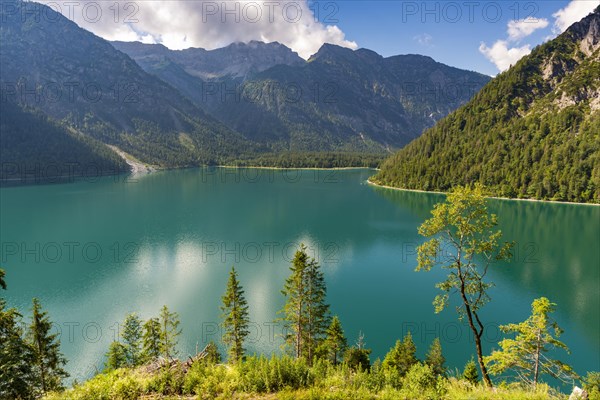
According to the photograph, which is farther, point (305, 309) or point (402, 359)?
point (305, 309)

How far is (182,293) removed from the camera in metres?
56.4

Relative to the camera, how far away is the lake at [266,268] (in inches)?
1741

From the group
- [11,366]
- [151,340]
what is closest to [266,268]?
[151,340]

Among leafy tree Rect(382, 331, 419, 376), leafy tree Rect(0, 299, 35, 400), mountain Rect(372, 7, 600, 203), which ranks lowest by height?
leafy tree Rect(382, 331, 419, 376)

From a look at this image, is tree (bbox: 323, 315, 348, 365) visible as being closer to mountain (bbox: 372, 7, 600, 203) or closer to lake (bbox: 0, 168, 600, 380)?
lake (bbox: 0, 168, 600, 380)

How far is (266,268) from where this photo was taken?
6769 centimetres

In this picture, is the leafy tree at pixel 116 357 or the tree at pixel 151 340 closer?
Result: the leafy tree at pixel 116 357

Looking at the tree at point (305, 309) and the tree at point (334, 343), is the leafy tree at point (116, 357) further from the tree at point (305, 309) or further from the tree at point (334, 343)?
the tree at point (334, 343)

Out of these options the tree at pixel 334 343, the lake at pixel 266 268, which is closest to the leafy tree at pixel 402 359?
the tree at pixel 334 343

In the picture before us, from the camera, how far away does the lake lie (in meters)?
44.2

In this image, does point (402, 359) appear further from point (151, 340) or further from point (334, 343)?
point (151, 340)

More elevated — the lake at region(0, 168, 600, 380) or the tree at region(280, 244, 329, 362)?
the tree at region(280, 244, 329, 362)

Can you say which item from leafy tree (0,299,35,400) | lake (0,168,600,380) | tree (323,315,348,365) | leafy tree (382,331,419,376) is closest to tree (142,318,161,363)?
lake (0,168,600,380)

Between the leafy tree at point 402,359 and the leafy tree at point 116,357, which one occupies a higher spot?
the leafy tree at point 402,359
